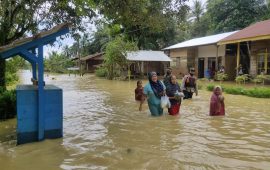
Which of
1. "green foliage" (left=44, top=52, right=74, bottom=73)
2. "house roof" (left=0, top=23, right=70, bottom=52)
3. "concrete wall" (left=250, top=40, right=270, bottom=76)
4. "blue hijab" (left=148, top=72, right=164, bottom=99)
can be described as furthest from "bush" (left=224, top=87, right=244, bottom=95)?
"green foliage" (left=44, top=52, right=74, bottom=73)

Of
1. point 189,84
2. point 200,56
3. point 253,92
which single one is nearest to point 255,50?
point 200,56

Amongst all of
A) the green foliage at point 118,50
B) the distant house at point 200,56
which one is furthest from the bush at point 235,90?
the green foliage at point 118,50

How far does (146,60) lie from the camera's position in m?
34.3

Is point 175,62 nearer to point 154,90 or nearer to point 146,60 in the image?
point 146,60

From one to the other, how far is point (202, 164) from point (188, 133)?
2.57 m

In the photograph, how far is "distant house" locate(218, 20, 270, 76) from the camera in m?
21.7

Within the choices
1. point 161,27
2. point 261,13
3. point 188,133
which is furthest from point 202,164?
point 261,13

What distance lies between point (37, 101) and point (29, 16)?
22.2 feet

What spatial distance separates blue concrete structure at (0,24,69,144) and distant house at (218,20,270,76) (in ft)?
53.5

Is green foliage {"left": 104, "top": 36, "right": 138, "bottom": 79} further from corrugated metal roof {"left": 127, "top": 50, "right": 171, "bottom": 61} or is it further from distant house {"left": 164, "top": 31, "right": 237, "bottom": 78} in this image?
distant house {"left": 164, "top": 31, "right": 237, "bottom": 78}

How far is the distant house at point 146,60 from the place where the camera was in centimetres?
3428

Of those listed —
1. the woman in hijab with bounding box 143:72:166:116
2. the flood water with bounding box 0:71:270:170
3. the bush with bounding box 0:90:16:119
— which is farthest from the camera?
the woman in hijab with bounding box 143:72:166:116

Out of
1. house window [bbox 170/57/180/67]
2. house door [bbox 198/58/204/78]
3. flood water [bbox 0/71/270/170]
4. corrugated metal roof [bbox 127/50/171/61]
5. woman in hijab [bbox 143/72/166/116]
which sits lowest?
flood water [bbox 0/71/270/170]

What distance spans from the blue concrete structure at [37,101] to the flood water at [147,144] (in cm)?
31
